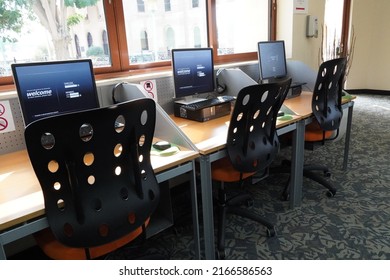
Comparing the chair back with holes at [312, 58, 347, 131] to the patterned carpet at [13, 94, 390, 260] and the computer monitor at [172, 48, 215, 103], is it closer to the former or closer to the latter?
the patterned carpet at [13, 94, 390, 260]

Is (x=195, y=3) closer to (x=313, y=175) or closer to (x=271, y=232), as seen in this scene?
(x=313, y=175)

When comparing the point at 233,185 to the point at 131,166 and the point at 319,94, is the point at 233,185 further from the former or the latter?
the point at 131,166

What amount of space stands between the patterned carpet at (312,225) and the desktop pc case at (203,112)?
2.37 ft

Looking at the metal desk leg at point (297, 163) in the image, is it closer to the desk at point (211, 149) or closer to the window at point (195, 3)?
the desk at point (211, 149)

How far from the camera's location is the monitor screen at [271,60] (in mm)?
2787

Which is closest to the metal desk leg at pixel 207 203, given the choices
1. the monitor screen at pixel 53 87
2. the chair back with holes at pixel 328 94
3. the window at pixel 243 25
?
the monitor screen at pixel 53 87

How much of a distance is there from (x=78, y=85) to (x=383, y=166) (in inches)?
114

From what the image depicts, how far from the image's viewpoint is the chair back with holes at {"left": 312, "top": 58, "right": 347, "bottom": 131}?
86.5 inches

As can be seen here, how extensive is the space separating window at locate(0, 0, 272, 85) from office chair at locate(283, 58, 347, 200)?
4.03 feet

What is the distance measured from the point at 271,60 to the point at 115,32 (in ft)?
4.84

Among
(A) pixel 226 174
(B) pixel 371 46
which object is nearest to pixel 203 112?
(A) pixel 226 174

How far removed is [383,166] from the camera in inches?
117

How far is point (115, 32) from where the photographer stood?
7.75 ft
